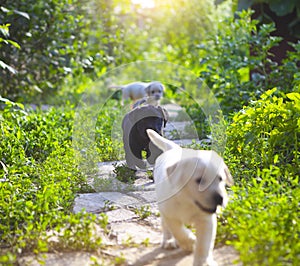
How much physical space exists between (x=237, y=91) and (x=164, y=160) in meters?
3.60

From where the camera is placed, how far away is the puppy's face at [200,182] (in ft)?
8.34

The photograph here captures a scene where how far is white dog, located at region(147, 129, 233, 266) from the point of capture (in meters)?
2.55

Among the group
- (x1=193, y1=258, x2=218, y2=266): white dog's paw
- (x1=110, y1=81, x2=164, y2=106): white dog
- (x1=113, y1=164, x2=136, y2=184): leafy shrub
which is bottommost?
(x1=193, y1=258, x2=218, y2=266): white dog's paw

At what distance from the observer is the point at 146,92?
6.26 m

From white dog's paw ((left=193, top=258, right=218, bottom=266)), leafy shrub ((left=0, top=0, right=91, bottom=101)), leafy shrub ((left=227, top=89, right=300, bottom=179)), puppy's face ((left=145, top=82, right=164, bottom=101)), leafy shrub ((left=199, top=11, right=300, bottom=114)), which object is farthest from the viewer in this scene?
leafy shrub ((left=0, top=0, right=91, bottom=101))

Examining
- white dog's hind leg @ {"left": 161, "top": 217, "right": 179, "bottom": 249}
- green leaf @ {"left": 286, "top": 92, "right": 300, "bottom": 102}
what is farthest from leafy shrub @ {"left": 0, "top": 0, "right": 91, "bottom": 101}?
white dog's hind leg @ {"left": 161, "top": 217, "right": 179, "bottom": 249}

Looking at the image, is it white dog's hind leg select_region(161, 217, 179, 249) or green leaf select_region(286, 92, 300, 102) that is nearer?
white dog's hind leg select_region(161, 217, 179, 249)

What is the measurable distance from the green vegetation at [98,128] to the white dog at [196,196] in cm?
22

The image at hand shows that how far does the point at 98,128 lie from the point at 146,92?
2.73 feet

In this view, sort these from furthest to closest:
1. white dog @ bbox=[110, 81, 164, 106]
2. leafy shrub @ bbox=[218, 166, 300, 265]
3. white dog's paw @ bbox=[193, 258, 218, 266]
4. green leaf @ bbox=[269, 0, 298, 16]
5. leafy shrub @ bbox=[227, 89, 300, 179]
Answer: green leaf @ bbox=[269, 0, 298, 16] → white dog @ bbox=[110, 81, 164, 106] → leafy shrub @ bbox=[227, 89, 300, 179] → white dog's paw @ bbox=[193, 258, 218, 266] → leafy shrub @ bbox=[218, 166, 300, 265]

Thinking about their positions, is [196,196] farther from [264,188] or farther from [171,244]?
[264,188]

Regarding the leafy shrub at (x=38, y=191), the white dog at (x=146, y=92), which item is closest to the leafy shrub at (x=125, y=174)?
the leafy shrub at (x=38, y=191)

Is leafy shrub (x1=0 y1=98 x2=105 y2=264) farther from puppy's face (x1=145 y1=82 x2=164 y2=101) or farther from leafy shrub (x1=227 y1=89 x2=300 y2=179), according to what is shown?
leafy shrub (x1=227 y1=89 x2=300 y2=179)

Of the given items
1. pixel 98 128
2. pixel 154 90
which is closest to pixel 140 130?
pixel 98 128
